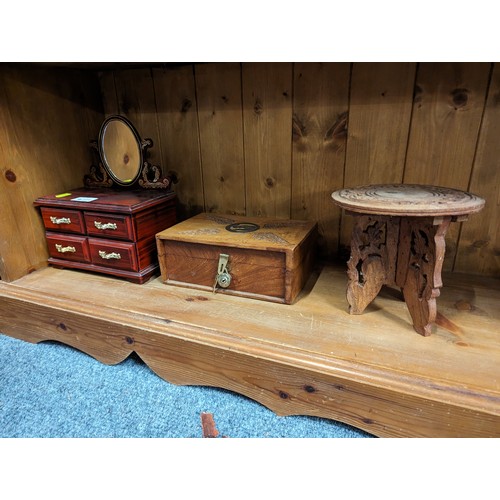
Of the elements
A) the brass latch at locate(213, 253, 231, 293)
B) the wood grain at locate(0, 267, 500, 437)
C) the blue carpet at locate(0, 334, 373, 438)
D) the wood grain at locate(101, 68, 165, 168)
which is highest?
the wood grain at locate(101, 68, 165, 168)

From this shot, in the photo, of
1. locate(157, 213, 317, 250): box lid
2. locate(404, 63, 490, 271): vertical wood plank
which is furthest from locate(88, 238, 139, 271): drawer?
locate(404, 63, 490, 271): vertical wood plank

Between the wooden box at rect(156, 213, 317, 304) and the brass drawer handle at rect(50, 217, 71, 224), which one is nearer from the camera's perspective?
the wooden box at rect(156, 213, 317, 304)

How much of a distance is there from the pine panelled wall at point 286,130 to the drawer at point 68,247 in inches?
1.9

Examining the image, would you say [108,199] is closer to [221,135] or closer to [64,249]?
[64,249]

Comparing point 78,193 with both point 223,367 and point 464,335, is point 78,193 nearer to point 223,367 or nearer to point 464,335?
point 223,367

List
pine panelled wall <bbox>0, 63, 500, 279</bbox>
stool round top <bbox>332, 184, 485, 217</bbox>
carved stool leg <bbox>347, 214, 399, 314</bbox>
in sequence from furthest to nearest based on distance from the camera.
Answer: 1. pine panelled wall <bbox>0, 63, 500, 279</bbox>
2. carved stool leg <bbox>347, 214, 399, 314</bbox>
3. stool round top <bbox>332, 184, 485, 217</bbox>

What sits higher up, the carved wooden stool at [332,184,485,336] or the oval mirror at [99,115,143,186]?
the oval mirror at [99,115,143,186]

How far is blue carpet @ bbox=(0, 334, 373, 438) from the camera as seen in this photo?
71cm

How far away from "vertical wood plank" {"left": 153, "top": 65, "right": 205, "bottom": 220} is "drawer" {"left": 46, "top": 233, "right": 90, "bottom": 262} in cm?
34

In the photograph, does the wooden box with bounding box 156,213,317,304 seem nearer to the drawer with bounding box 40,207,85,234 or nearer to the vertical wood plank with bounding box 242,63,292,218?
the vertical wood plank with bounding box 242,63,292,218

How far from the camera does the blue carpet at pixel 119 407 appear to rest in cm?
71

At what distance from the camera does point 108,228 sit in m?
0.98

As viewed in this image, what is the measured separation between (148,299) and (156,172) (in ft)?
1.30

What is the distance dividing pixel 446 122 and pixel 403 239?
1.18ft
